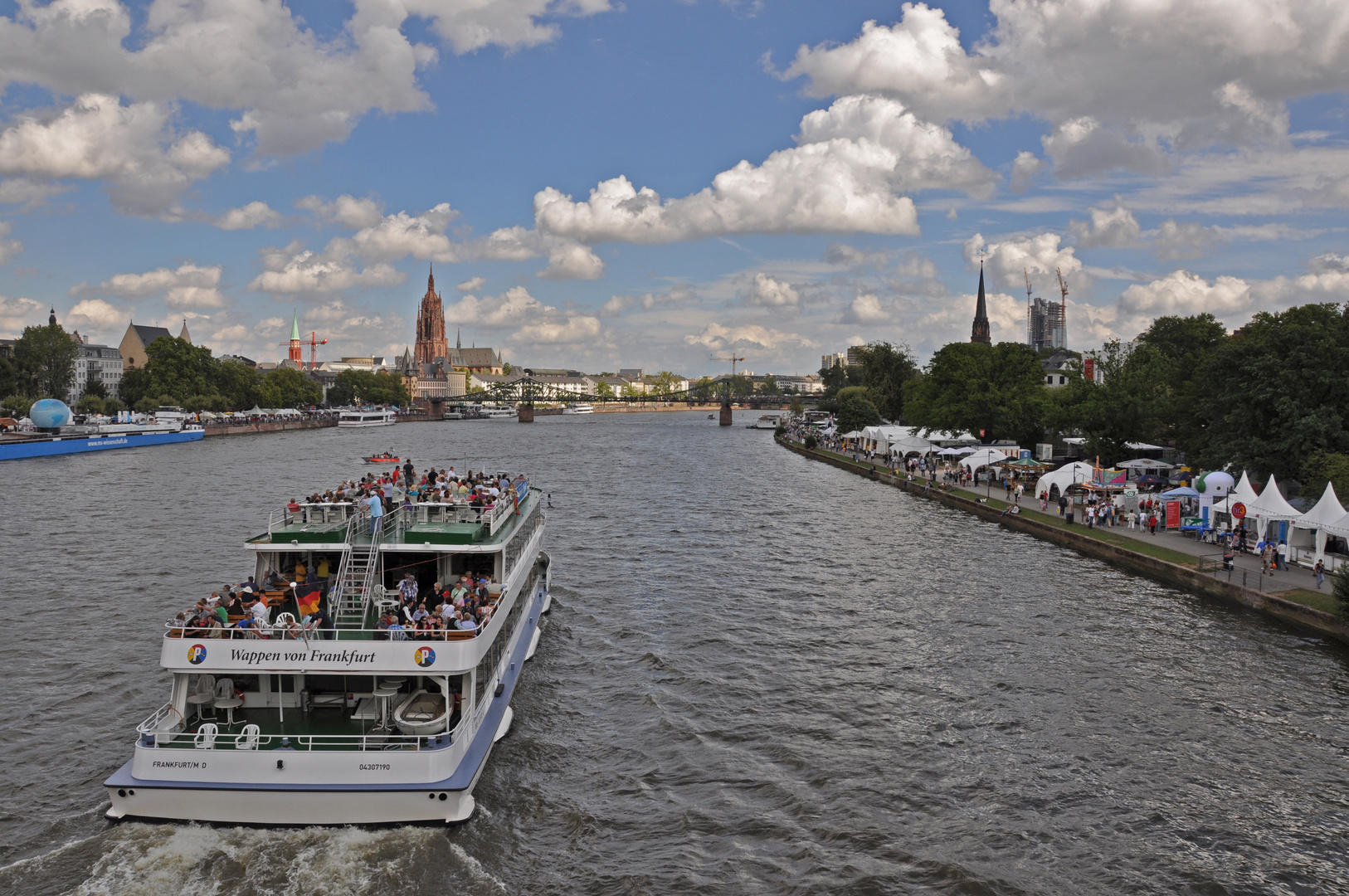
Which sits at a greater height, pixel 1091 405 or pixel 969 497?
pixel 1091 405

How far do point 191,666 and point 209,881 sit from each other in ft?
11.5

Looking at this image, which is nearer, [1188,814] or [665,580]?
[1188,814]

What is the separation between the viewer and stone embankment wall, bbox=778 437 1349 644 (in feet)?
90.6

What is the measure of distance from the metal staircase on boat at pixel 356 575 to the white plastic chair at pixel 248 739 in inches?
115

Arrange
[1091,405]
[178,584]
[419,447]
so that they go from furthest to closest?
[419,447] → [1091,405] → [178,584]

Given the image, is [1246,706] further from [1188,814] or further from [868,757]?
[868,757]

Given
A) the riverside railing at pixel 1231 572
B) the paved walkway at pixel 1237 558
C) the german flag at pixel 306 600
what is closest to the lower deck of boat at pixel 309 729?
the german flag at pixel 306 600

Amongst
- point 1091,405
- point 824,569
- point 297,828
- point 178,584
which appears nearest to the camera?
point 297,828

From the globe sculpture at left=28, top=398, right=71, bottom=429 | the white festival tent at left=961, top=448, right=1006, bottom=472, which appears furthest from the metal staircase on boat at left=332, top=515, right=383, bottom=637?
the globe sculpture at left=28, top=398, right=71, bottom=429

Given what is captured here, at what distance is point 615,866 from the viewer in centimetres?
1584

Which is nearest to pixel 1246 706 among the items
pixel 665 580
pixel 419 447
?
pixel 665 580

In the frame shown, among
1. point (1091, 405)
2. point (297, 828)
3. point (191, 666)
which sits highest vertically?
point (1091, 405)

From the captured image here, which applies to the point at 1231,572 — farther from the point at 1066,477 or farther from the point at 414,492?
the point at 414,492

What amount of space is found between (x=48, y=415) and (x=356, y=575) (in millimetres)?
109641
